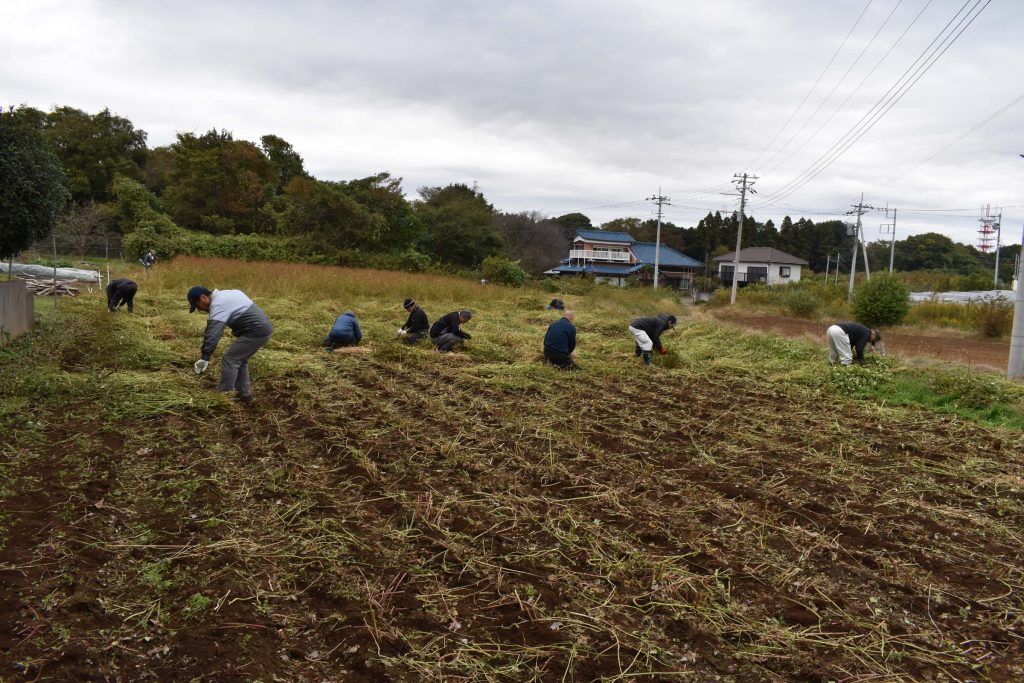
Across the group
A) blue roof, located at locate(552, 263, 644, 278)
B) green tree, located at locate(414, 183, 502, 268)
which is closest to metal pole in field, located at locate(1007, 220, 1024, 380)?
green tree, located at locate(414, 183, 502, 268)

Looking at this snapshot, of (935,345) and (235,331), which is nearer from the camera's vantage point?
(235,331)

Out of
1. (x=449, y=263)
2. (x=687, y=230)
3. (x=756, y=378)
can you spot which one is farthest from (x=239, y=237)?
(x=687, y=230)

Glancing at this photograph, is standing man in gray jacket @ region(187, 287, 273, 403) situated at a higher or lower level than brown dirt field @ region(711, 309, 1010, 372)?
higher

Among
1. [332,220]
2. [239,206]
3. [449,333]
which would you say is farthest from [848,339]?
[239,206]

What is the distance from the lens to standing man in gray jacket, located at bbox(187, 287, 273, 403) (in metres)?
6.03

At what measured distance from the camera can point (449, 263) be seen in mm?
29422

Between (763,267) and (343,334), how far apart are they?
44.9 meters

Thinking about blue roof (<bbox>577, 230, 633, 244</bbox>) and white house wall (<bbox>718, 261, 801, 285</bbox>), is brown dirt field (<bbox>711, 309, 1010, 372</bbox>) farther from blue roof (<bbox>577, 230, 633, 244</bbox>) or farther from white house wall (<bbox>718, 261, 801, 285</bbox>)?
white house wall (<bbox>718, 261, 801, 285</bbox>)

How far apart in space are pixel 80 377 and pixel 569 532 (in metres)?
5.33

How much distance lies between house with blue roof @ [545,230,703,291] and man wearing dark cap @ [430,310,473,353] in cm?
3413

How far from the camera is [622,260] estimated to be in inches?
1786

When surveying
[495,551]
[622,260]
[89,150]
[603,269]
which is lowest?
[495,551]

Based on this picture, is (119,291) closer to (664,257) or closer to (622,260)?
(622,260)

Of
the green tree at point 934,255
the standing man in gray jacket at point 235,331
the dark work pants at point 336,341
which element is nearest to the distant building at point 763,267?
the green tree at point 934,255
